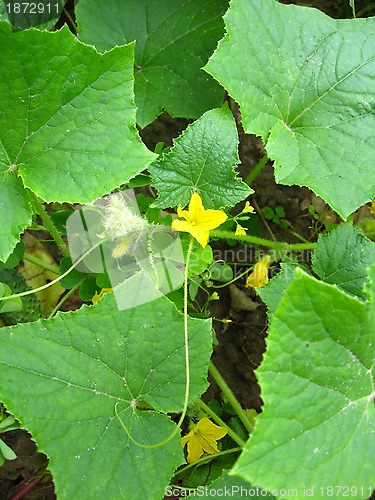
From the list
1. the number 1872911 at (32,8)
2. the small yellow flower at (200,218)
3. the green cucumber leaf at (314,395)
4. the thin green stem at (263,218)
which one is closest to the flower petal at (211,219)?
the small yellow flower at (200,218)

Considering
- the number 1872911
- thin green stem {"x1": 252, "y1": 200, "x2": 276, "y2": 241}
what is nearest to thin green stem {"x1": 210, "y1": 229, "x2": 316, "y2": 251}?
thin green stem {"x1": 252, "y1": 200, "x2": 276, "y2": 241}

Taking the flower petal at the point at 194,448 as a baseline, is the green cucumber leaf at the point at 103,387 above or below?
above

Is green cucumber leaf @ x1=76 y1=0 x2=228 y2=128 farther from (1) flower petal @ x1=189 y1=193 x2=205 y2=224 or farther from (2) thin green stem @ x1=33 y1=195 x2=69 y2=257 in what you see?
(1) flower petal @ x1=189 y1=193 x2=205 y2=224

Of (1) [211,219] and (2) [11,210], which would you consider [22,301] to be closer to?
(2) [11,210]

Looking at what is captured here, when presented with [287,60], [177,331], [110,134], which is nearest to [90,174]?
[110,134]

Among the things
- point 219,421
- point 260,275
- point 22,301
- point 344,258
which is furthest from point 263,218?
point 22,301

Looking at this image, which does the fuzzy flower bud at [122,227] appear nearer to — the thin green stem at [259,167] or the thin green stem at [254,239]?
the thin green stem at [254,239]
